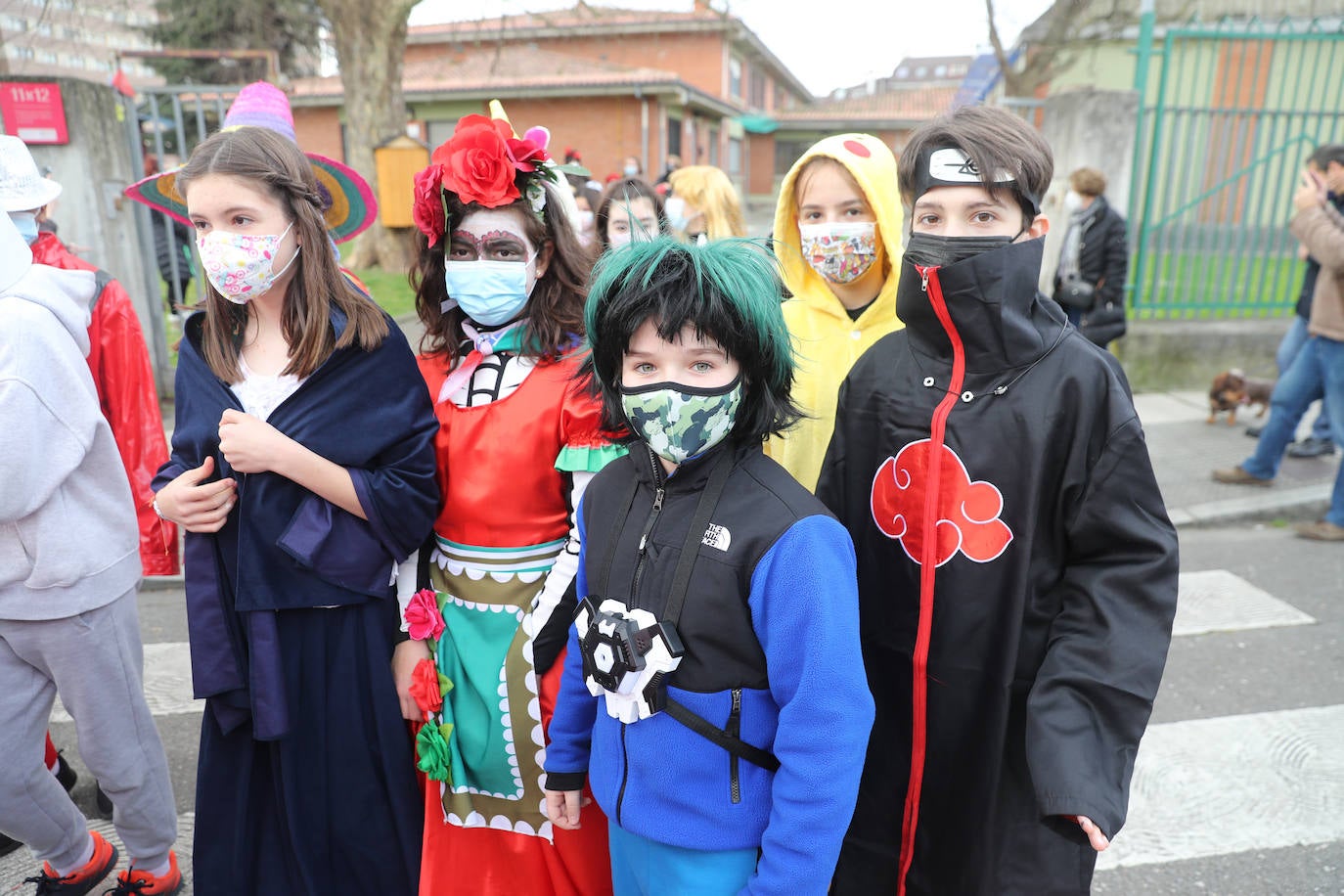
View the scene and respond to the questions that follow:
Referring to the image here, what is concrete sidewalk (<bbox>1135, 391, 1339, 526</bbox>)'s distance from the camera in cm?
565

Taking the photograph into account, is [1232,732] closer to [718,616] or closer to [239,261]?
[718,616]

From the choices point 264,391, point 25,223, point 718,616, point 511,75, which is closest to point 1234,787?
point 718,616

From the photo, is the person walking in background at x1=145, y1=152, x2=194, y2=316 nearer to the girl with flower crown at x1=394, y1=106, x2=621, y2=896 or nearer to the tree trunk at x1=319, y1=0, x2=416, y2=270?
the tree trunk at x1=319, y1=0, x2=416, y2=270

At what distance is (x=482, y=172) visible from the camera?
6.70 feet

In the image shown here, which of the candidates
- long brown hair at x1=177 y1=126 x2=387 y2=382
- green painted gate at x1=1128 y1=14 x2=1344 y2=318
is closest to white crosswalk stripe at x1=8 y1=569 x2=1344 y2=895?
long brown hair at x1=177 y1=126 x2=387 y2=382

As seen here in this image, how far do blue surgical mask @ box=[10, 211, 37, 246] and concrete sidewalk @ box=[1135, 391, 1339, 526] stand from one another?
5802mm

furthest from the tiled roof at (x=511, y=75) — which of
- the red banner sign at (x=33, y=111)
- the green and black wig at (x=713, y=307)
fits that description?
the green and black wig at (x=713, y=307)

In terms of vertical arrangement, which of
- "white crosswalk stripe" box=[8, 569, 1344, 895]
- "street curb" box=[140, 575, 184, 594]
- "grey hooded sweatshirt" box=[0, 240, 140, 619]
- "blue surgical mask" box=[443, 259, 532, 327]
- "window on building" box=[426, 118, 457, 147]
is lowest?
"street curb" box=[140, 575, 184, 594]

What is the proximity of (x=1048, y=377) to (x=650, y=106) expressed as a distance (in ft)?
82.5

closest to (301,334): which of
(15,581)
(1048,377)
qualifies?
(15,581)

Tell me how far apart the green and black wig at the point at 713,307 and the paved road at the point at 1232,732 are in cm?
205

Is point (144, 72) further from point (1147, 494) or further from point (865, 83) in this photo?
point (865, 83)

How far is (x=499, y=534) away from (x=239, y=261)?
834 millimetres

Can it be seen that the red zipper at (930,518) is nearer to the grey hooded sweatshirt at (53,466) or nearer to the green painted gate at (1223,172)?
the grey hooded sweatshirt at (53,466)
